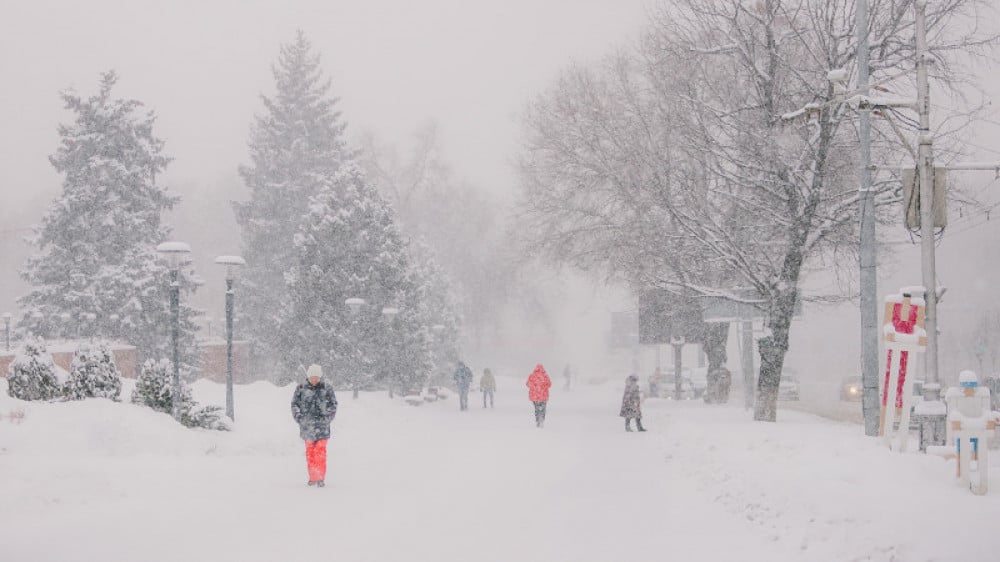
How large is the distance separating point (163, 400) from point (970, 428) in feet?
46.8

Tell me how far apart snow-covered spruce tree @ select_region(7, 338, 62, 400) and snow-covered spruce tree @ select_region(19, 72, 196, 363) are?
2102cm

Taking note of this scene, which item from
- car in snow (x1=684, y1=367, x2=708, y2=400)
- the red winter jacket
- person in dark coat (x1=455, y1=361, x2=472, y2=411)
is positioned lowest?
car in snow (x1=684, y1=367, x2=708, y2=400)

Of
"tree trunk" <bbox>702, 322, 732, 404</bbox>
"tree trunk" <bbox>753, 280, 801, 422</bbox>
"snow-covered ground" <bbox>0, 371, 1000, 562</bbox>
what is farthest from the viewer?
"tree trunk" <bbox>702, 322, 732, 404</bbox>

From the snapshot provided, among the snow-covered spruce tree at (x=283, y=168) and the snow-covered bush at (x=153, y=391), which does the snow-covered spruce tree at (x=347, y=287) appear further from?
the snow-covered bush at (x=153, y=391)

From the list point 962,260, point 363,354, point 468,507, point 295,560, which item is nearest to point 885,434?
point 468,507

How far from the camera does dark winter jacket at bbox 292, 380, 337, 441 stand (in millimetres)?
13445

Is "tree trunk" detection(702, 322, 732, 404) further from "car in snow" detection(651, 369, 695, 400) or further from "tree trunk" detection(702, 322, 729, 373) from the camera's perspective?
"car in snow" detection(651, 369, 695, 400)

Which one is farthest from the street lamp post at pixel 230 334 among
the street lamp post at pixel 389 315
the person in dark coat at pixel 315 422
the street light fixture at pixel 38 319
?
the street light fixture at pixel 38 319

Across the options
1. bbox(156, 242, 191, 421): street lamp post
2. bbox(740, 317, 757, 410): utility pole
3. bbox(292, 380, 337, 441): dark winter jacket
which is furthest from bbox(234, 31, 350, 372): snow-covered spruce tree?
bbox(292, 380, 337, 441): dark winter jacket

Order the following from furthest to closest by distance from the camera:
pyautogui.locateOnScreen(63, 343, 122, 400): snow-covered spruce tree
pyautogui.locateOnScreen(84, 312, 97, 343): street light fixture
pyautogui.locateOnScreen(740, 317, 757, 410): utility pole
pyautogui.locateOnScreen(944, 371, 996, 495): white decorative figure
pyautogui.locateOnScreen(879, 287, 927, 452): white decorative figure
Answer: pyautogui.locateOnScreen(84, 312, 97, 343): street light fixture, pyautogui.locateOnScreen(740, 317, 757, 410): utility pole, pyautogui.locateOnScreen(63, 343, 122, 400): snow-covered spruce tree, pyautogui.locateOnScreen(879, 287, 927, 452): white decorative figure, pyautogui.locateOnScreen(944, 371, 996, 495): white decorative figure

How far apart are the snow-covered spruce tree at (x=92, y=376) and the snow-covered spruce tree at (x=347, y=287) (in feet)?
63.9

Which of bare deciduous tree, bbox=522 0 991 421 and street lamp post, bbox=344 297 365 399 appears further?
street lamp post, bbox=344 297 365 399

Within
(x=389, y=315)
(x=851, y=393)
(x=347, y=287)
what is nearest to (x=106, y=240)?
(x=347, y=287)

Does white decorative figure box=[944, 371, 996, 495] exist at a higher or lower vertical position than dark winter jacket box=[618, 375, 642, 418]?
higher
